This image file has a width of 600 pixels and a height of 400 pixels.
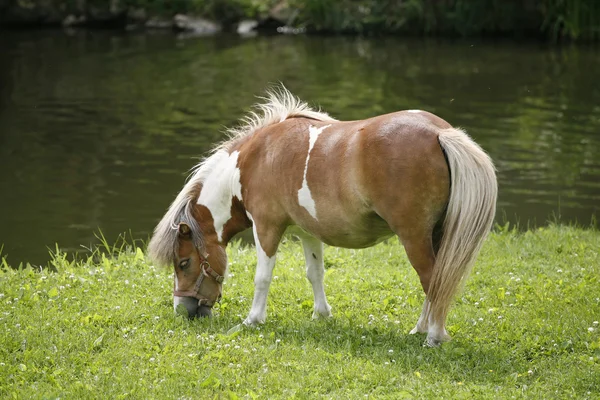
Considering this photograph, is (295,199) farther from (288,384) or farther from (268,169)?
(288,384)

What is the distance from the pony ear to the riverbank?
23023 mm

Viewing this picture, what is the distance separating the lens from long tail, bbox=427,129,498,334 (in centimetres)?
540

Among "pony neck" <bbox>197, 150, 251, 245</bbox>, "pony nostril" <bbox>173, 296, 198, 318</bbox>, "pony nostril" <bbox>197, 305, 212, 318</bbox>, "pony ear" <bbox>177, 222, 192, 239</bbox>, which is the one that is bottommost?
"pony nostril" <bbox>197, 305, 212, 318</bbox>

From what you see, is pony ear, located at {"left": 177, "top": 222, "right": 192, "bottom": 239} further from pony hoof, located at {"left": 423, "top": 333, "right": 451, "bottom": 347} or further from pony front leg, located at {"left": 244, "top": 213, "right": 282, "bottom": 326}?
pony hoof, located at {"left": 423, "top": 333, "right": 451, "bottom": 347}

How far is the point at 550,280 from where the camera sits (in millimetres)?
7285

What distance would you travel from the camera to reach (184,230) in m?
6.70

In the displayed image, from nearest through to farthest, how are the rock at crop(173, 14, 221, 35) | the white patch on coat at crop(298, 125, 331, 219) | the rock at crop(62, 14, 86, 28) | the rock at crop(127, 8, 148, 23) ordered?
the white patch on coat at crop(298, 125, 331, 219) < the rock at crop(173, 14, 221, 35) < the rock at crop(62, 14, 86, 28) < the rock at crop(127, 8, 148, 23)

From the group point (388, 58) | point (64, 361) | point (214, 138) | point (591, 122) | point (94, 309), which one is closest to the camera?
point (64, 361)

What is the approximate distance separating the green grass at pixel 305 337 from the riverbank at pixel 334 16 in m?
21.9

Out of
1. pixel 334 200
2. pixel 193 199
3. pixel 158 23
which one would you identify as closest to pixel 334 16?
pixel 158 23

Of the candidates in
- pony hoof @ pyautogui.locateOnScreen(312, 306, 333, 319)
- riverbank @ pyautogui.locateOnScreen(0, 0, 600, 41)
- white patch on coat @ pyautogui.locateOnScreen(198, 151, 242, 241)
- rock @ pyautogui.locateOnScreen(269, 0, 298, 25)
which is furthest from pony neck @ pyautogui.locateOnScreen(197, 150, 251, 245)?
rock @ pyautogui.locateOnScreen(269, 0, 298, 25)

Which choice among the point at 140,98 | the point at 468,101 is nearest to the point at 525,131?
the point at 468,101

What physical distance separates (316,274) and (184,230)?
114cm

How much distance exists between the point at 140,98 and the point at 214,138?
17.1ft
